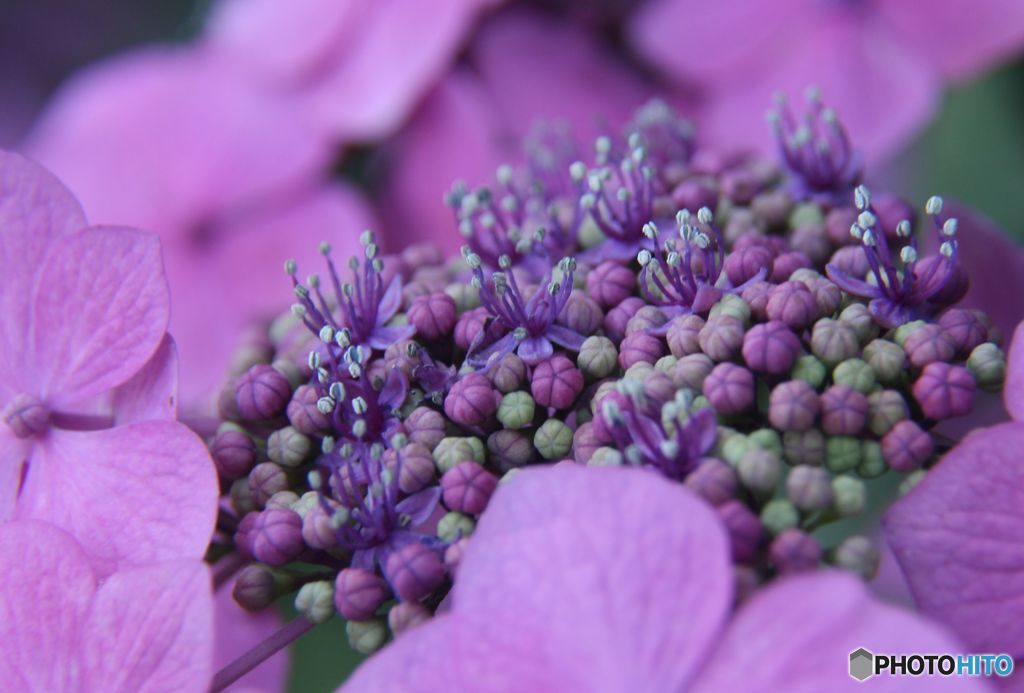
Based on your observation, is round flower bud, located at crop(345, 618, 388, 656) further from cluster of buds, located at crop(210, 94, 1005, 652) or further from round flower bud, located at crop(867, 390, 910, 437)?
round flower bud, located at crop(867, 390, 910, 437)

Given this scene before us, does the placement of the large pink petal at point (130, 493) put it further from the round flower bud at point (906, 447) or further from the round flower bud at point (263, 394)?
the round flower bud at point (906, 447)

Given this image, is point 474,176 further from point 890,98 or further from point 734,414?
point 734,414

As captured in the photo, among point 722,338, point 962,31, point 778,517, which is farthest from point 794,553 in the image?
point 962,31

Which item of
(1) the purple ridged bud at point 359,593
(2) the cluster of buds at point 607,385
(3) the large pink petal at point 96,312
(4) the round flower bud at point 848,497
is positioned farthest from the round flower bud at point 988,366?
(3) the large pink petal at point 96,312

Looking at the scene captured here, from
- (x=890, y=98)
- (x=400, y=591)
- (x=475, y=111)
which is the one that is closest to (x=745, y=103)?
(x=890, y=98)

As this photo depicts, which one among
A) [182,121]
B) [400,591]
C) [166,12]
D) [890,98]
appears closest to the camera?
[400,591]

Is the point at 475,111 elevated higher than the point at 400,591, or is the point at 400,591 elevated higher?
the point at 475,111
